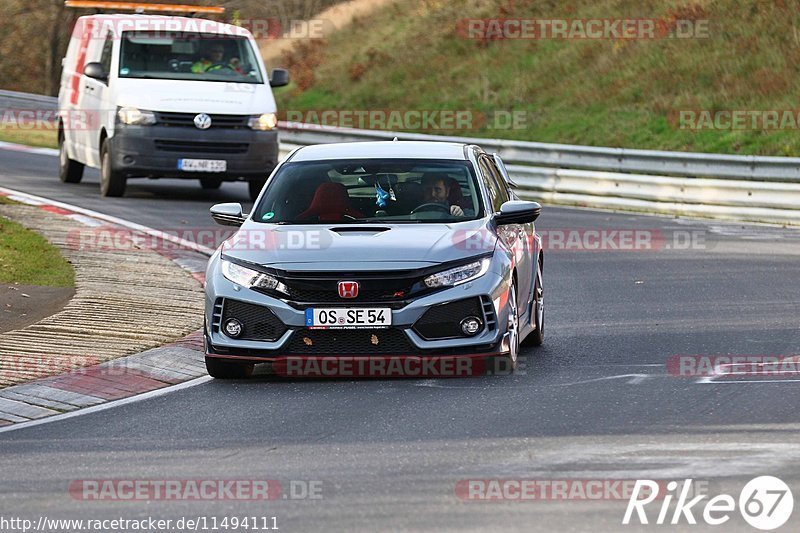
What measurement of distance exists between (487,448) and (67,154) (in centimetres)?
1757

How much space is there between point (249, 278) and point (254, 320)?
0.90 ft

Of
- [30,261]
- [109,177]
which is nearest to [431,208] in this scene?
[30,261]

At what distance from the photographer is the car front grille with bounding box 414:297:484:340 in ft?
33.7

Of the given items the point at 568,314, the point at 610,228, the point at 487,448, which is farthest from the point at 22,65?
the point at 487,448

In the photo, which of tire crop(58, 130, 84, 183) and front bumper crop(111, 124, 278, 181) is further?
tire crop(58, 130, 84, 183)

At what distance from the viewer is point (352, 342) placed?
33.8 feet

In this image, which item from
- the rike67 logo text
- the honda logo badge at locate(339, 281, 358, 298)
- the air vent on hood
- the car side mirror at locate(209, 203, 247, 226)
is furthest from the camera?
the car side mirror at locate(209, 203, 247, 226)

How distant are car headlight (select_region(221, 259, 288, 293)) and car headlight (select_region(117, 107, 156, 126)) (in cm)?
1160

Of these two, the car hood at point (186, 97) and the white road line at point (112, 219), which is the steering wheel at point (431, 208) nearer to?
the white road line at point (112, 219)

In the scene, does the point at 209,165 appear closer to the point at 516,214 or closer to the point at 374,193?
the point at 374,193

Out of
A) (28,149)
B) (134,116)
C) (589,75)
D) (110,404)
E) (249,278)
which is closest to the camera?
(110,404)

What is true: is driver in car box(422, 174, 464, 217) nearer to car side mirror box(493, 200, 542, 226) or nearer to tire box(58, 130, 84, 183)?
car side mirror box(493, 200, 542, 226)

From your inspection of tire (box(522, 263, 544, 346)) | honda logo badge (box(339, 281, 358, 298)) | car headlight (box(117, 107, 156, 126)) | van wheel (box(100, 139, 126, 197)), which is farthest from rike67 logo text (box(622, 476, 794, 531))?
van wheel (box(100, 139, 126, 197))

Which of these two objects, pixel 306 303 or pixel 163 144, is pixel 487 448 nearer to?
pixel 306 303
